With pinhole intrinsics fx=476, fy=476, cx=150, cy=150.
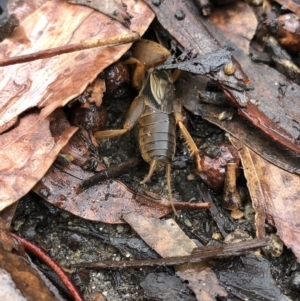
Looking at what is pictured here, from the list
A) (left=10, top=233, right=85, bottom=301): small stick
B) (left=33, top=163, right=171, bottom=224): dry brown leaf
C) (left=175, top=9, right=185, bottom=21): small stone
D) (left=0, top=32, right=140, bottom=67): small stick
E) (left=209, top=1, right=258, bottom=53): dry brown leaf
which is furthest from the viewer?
(left=209, top=1, right=258, bottom=53): dry brown leaf

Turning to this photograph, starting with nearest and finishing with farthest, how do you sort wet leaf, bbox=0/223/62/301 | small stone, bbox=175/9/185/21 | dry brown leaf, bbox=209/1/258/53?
1. wet leaf, bbox=0/223/62/301
2. small stone, bbox=175/9/185/21
3. dry brown leaf, bbox=209/1/258/53

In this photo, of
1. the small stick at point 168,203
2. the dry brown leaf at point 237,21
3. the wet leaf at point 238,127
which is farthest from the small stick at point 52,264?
the dry brown leaf at point 237,21

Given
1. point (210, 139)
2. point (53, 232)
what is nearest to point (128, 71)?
point (210, 139)

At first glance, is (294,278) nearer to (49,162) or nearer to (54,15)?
(49,162)

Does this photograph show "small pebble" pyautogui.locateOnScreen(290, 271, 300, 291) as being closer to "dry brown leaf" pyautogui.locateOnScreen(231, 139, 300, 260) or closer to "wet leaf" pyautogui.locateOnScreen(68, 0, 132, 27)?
"dry brown leaf" pyautogui.locateOnScreen(231, 139, 300, 260)

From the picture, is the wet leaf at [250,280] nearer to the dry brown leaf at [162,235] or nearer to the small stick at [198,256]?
the small stick at [198,256]

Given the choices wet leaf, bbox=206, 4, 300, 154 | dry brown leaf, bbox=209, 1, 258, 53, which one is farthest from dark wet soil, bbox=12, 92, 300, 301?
dry brown leaf, bbox=209, 1, 258, 53
